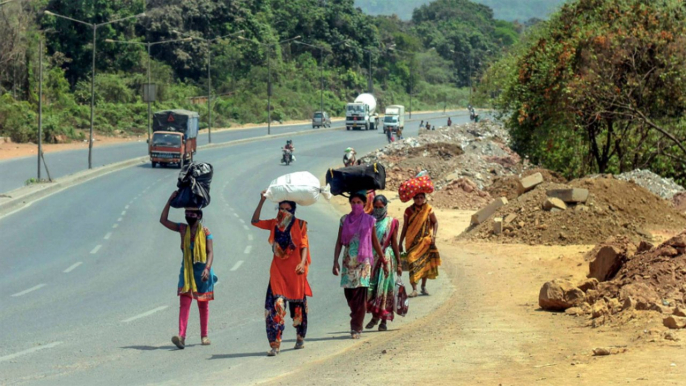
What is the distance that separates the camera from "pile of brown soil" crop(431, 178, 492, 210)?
30469 millimetres

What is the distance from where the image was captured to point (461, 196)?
31234 mm

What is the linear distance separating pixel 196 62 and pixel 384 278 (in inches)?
3389

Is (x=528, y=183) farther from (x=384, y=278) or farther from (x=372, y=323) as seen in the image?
(x=384, y=278)

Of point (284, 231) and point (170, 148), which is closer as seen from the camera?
point (284, 231)

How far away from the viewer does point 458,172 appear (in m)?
35.7

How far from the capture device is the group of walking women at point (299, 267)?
978cm

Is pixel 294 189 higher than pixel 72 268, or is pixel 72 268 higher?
pixel 294 189

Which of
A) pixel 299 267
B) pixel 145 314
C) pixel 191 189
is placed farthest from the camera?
pixel 145 314

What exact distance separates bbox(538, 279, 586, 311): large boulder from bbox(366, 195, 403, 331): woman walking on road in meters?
2.16

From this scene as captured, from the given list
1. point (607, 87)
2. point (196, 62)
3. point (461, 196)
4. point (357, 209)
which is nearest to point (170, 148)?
point (461, 196)

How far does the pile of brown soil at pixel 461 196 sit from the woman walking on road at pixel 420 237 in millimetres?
16271

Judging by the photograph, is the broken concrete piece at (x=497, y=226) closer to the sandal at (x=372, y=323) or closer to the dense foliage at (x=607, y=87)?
the dense foliage at (x=607, y=87)

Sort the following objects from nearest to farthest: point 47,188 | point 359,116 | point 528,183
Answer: point 528,183 → point 47,188 → point 359,116

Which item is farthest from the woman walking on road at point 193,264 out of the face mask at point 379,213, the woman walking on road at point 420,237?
the woman walking on road at point 420,237
